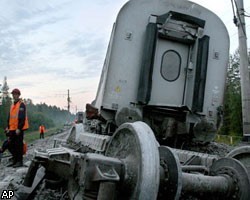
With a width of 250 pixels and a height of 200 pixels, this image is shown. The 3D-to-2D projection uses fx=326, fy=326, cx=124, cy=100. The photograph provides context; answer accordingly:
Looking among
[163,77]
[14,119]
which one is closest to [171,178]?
[163,77]

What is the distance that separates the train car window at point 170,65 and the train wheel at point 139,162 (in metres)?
2.64

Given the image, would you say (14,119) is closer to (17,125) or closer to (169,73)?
(17,125)

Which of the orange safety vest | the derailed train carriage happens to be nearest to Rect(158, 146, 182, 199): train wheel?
the derailed train carriage

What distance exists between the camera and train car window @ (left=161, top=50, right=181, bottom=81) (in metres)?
4.82

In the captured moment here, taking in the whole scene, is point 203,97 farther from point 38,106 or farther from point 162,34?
point 38,106

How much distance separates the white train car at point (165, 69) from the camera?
451 centimetres

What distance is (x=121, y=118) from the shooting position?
4238mm

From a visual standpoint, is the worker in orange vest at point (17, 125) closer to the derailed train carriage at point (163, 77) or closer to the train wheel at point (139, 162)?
the derailed train carriage at point (163, 77)

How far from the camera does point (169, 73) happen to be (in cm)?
486

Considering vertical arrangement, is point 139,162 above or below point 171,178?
above

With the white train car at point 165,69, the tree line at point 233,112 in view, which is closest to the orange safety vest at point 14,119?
the white train car at point 165,69

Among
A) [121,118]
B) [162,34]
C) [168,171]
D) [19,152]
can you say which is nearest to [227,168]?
[168,171]

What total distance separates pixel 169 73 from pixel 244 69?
398 cm

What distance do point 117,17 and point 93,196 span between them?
3047mm
